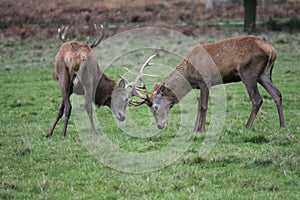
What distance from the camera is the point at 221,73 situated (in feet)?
34.4

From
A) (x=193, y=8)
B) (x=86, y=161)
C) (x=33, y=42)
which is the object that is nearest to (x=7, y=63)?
(x=33, y=42)

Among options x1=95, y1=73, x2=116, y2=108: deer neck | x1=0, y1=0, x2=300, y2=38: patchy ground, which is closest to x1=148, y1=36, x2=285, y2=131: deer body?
x1=95, y1=73, x2=116, y2=108: deer neck

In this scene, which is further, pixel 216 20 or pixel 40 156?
pixel 216 20

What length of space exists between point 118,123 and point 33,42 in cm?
1439

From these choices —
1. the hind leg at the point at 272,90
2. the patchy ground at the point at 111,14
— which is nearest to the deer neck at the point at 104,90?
the hind leg at the point at 272,90

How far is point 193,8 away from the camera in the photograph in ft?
127

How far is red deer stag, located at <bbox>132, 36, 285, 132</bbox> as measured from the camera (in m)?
10.2

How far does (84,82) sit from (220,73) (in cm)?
240

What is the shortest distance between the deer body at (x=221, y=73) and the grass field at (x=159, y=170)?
43 centimetres

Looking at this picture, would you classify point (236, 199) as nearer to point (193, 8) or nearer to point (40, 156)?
point (40, 156)

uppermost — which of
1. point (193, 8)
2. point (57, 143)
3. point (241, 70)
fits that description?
point (241, 70)

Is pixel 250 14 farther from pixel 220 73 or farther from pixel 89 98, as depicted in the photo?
pixel 89 98

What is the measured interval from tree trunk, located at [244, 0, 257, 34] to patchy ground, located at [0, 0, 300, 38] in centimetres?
237

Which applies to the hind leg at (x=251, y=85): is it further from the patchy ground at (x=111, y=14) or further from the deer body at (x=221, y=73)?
the patchy ground at (x=111, y=14)
